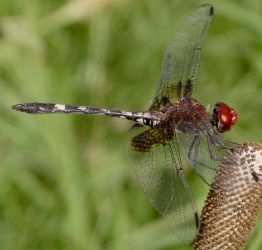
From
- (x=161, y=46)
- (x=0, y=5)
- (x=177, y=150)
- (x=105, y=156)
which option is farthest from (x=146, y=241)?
(x=0, y=5)

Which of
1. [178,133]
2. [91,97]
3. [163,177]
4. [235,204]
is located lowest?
[235,204]

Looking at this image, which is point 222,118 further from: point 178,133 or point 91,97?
point 91,97

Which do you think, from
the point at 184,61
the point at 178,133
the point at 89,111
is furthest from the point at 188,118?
the point at 89,111

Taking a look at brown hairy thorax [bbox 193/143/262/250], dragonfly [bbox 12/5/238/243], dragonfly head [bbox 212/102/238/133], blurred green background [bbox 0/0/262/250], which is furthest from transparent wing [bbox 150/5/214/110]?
brown hairy thorax [bbox 193/143/262/250]

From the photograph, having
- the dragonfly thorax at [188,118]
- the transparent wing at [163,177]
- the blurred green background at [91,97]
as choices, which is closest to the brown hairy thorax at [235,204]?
the transparent wing at [163,177]

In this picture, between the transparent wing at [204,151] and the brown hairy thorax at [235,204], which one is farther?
the transparent wing at [204,151]

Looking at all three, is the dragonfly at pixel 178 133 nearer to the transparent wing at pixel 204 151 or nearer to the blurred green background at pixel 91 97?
the transparent wing at pixel 204 151

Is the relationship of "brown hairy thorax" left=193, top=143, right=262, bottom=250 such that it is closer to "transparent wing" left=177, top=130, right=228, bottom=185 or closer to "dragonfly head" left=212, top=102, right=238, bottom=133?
"transparent wing" left=177, top=130, right=228, bottom=185
